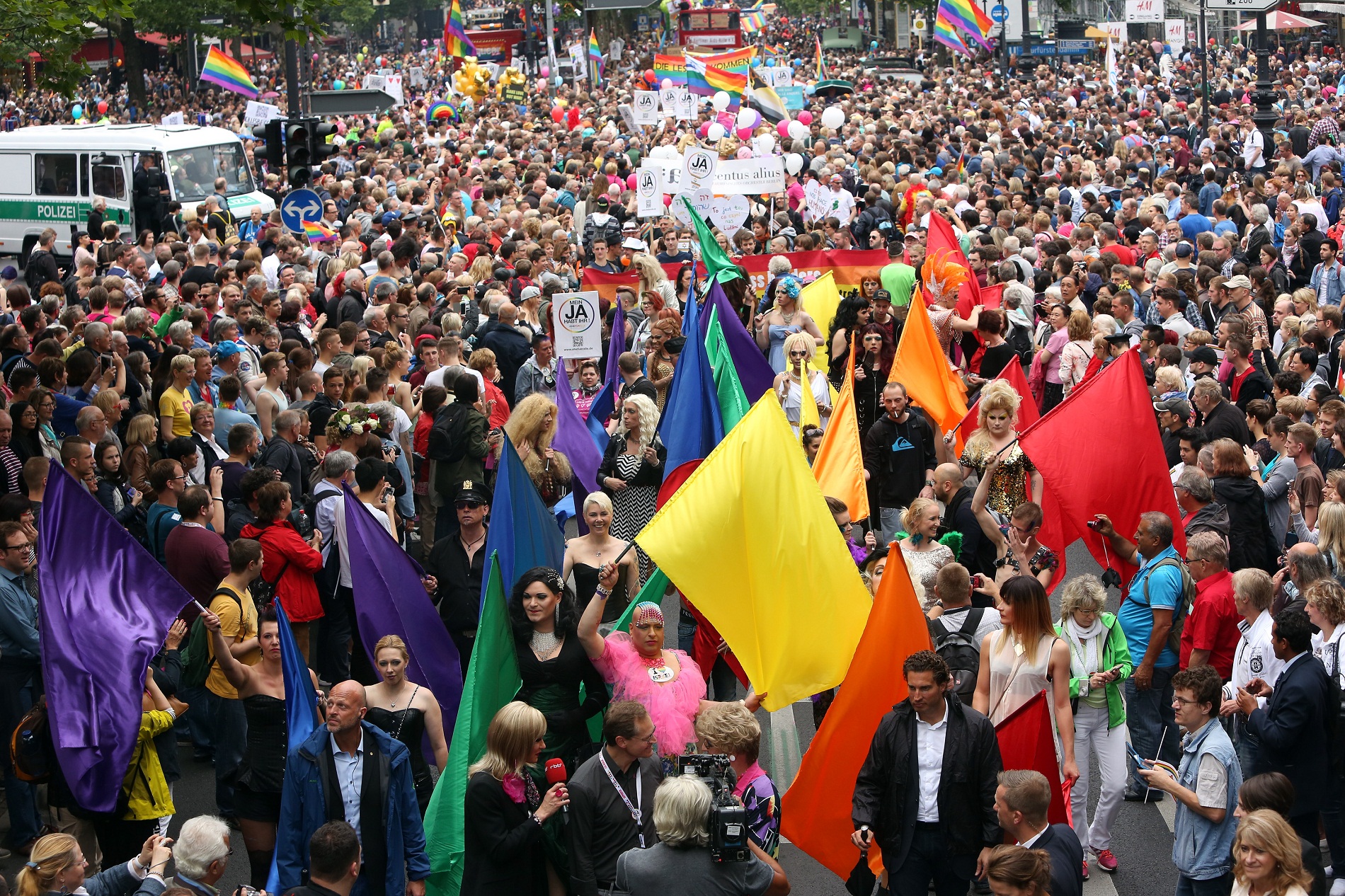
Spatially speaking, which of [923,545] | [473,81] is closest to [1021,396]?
[923,545]

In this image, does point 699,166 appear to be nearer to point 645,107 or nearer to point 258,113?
point 645,107

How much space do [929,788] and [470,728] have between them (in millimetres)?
1853

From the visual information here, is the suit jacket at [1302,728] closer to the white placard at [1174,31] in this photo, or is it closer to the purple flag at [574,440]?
the purple flag at [574,440]

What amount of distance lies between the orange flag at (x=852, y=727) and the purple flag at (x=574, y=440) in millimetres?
4099

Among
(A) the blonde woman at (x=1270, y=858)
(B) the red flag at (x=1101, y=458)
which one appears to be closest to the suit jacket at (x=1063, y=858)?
(A) the blonde woman at (x=1270, y=858)

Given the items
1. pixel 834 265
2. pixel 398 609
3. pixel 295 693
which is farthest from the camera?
pixel 834 265

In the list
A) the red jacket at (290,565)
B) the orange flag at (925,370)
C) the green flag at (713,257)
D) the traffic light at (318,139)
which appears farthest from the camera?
the traffic light at (318,139)

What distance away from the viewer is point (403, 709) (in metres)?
6.26

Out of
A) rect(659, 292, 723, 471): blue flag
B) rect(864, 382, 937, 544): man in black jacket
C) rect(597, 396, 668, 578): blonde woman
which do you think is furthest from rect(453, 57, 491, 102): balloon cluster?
rect(597, 396, 668, 578): blonde woman

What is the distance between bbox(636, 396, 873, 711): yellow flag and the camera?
7.07 metres

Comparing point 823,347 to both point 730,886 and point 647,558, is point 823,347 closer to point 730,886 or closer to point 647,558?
point 647,558

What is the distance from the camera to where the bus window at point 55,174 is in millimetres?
24297

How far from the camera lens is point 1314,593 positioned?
6539mm

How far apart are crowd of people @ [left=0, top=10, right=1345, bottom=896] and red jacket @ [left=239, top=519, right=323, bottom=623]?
19 mm
